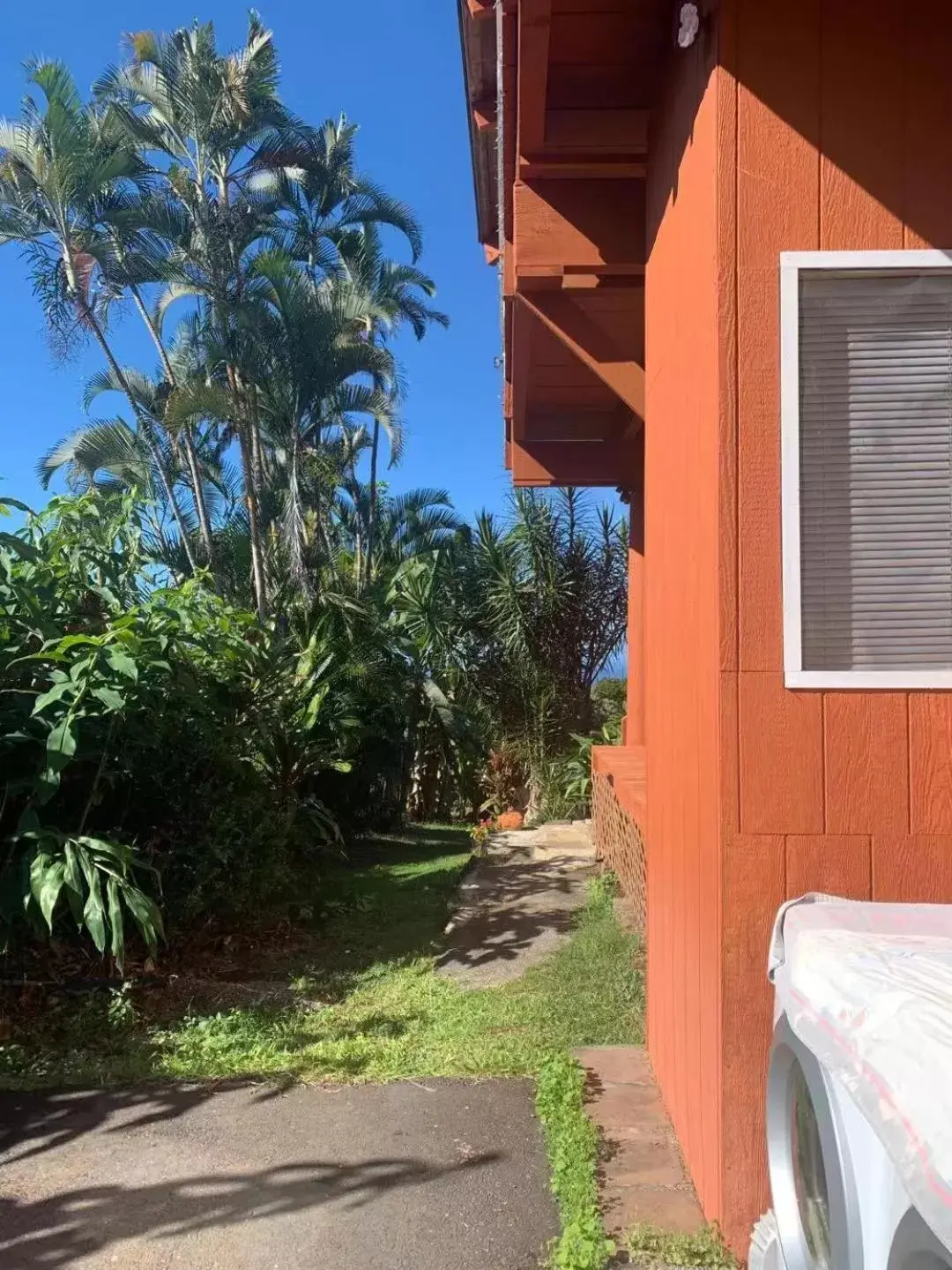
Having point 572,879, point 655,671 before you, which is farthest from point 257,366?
point 655,671

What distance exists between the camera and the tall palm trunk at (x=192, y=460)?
12.5 metres

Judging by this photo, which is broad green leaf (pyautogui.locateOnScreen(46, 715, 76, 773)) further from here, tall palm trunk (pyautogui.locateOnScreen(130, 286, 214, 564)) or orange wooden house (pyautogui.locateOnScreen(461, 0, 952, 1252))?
tall palm trunk (pyautogui.locateOnScreen(130, 286, 214, 564))

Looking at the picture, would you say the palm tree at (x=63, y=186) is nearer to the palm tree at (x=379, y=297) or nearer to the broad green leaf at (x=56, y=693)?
the palm tree at (x=379, y=297)

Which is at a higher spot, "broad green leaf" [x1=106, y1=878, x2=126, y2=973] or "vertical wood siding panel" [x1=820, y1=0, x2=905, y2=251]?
"vertical wood siding panel" [x1=820, y1=0, x2=905, y2=251]

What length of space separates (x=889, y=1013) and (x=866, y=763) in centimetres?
112

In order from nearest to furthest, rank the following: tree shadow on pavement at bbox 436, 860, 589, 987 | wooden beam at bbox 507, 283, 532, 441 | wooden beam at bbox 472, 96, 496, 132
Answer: wooden beam at bbox 472, 96, 496, 132, wooden beam at bbox 507, 283, 532, 441, tree shadow on pavement at bbox 436, 860, 589, 987

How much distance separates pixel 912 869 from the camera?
2.29m

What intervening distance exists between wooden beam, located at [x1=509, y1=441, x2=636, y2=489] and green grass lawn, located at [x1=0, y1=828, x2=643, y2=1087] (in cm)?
307

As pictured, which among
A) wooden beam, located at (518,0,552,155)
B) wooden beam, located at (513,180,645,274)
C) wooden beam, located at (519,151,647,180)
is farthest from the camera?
wooden beam, located at (513,180,645,274)

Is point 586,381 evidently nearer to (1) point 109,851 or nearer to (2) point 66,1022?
(1) point 109,851

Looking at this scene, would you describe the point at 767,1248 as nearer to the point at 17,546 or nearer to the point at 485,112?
the point at 17,546

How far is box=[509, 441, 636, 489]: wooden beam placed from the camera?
6562 mm

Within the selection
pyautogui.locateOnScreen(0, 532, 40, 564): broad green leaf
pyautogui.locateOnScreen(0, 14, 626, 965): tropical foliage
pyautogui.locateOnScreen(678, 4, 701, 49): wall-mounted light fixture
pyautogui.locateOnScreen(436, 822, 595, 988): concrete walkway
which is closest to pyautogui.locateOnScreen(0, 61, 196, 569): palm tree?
pyautogui.locateOnScreen(0, 14, 626, 965): tropical foliage

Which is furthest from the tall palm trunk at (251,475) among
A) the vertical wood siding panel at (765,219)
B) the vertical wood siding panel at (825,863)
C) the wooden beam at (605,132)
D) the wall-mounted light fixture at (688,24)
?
the vertical wood siding panel at (825,863)
